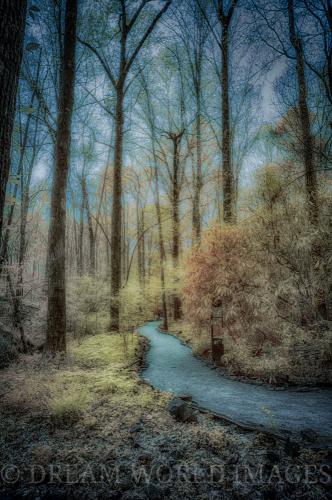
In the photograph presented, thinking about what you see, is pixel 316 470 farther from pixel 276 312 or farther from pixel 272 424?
pixel 276 312

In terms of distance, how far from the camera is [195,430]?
300 centimetres

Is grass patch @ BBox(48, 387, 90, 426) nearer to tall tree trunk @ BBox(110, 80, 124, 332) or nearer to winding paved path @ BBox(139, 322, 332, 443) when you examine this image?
winding paved path @ BBox(139, 322, 332, 443)

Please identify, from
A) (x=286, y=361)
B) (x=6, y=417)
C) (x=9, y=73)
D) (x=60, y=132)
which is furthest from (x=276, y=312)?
(x=60, y=132)

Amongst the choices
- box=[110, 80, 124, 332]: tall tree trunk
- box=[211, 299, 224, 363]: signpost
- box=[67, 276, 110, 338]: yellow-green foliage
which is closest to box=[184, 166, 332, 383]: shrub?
box=[211, 299, 224, 363]: signpost

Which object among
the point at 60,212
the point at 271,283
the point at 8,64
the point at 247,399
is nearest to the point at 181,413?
the point at 247,399

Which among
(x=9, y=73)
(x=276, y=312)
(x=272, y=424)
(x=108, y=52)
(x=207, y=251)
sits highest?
(x=108, y=52)

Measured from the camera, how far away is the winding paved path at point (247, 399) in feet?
11.5

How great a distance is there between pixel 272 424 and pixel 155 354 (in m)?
5.60

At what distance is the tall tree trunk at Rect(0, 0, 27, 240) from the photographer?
176 centimetres

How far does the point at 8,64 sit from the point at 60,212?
451cm

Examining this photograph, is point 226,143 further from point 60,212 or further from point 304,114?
point 60,212

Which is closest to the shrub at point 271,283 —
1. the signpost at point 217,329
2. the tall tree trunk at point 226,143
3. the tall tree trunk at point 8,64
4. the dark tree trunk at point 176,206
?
the signpost at point 217,329

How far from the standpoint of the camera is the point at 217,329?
7004 millimetres

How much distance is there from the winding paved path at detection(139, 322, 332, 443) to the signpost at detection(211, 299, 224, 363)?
0.47m
